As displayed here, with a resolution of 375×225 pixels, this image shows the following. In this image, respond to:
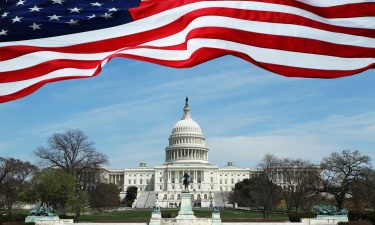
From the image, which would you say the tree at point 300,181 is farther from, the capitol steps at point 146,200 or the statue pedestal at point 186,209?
the capitol steps at point 146,200

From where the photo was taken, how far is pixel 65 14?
7234 mm

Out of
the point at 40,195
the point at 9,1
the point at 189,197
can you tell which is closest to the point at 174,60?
the point at 9,1

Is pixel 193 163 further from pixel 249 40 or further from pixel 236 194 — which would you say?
pixel 249 40

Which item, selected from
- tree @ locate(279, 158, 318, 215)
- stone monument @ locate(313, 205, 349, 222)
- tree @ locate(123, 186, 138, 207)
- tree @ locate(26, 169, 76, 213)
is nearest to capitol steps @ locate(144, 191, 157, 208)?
tree @ locate(123, 186, 138, 207)

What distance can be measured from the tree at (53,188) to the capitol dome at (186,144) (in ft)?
309

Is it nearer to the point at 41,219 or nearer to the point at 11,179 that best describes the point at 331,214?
the point at 41,219

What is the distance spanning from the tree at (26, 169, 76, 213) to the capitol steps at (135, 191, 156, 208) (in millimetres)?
72297

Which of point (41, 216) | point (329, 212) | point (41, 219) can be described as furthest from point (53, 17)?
point (329, 212)

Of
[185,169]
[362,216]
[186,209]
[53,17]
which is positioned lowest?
[362,216]

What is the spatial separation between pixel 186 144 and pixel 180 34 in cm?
14857

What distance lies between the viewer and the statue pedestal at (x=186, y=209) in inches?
1894

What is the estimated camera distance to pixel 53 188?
2280 inches

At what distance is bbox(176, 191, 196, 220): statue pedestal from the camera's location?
1894 inches

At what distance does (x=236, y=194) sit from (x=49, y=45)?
11344 centimetres
